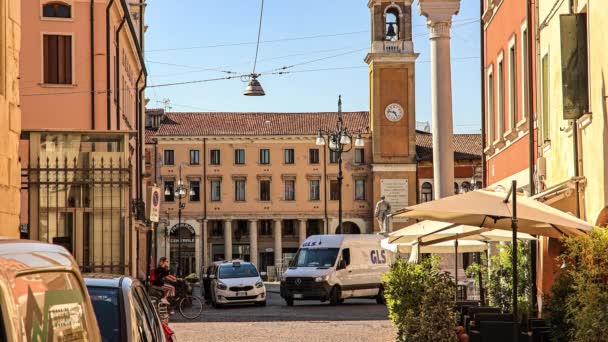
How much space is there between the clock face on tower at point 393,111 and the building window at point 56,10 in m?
59.5

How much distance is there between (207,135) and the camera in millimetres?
94250

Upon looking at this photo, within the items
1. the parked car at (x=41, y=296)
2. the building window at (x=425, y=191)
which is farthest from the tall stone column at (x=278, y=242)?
the parked car at (x=41, y=296)

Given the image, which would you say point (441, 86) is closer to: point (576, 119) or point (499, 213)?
point (576, 119)

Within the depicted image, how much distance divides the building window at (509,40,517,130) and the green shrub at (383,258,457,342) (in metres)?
7.31

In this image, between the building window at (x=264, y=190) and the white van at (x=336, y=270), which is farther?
the building window at (x=264, y=190)

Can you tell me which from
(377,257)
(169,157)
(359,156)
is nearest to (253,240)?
(169,157)

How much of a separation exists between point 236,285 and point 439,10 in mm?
15182

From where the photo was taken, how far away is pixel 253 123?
96500mm

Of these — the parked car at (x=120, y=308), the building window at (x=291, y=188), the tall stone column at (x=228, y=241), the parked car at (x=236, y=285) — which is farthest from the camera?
the building window at (x=291, y=188)

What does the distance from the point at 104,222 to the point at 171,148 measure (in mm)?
76737

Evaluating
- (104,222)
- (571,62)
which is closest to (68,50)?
(104,222)

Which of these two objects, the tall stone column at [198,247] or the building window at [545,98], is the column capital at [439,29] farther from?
the tall stone column at [198,247]

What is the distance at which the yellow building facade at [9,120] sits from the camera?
12117mm

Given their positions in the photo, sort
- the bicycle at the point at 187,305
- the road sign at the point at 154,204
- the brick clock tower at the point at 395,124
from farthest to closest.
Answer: the brick clock tower at the point at 395,124 → the bicycle at the point at 187,305 → the road sign at the point at 154,204
